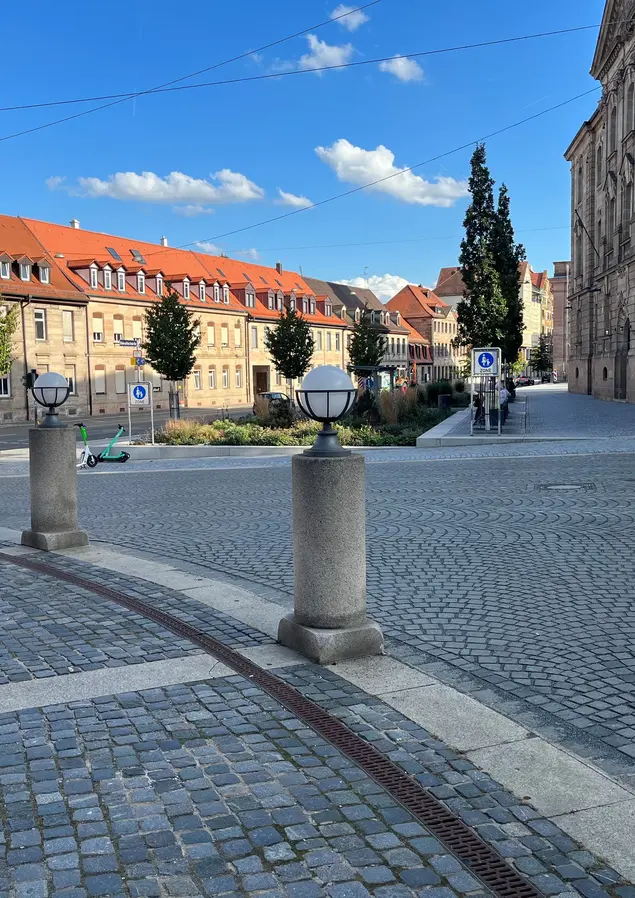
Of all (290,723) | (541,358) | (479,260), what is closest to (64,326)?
(479,260)

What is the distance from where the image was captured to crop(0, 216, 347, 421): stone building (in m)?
47.8

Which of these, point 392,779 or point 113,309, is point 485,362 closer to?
point 392,779

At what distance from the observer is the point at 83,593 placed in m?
6.89

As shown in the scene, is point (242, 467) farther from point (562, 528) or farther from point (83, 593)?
point (83, 593)

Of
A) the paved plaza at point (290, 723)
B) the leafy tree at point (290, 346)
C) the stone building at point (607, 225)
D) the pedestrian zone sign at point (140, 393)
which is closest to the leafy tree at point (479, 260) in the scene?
the stone building at point (607, 225)

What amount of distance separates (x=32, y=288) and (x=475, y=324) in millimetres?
23636

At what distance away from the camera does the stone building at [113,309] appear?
4775 centimetres

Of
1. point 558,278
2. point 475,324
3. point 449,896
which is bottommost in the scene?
point 449,896

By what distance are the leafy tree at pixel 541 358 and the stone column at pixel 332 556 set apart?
151 meters

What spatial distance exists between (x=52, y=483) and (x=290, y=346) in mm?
51921

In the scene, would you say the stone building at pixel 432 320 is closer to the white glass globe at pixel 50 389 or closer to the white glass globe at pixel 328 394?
the white glass globe at pixel 50 389

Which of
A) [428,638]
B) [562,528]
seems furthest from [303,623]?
[562,528]

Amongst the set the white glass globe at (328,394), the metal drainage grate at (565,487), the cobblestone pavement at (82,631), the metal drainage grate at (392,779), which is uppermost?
the white glass globe at (328,394)

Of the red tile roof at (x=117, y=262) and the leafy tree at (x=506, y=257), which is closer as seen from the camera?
the leafy tree at (x=506, y=257)
